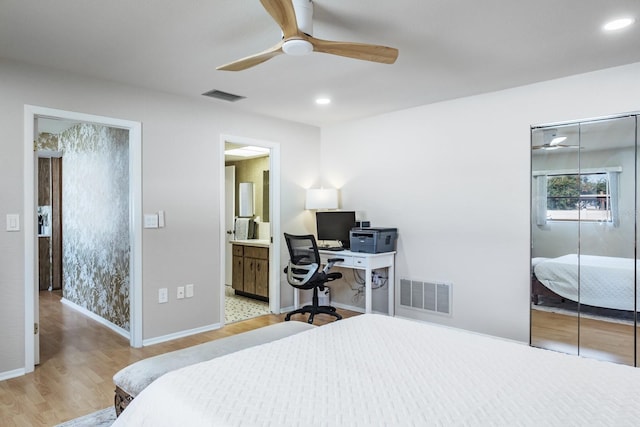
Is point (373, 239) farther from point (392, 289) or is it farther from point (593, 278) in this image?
point (593, 278)

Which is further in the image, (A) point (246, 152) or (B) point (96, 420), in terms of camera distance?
(A) point (246, 152)

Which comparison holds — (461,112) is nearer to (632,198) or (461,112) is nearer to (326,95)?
(326,95)

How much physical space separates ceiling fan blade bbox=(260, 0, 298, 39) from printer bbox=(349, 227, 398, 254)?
2489 mm

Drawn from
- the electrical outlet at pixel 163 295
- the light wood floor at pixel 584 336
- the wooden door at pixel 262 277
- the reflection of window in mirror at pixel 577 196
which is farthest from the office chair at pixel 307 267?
the reflection of window in mirror at pixel 577 196

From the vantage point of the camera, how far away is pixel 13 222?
9.80 feet

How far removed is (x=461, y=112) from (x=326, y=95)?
1.32 m

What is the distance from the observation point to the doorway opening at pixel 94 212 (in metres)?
3.07

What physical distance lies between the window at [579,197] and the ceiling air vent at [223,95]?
288cm

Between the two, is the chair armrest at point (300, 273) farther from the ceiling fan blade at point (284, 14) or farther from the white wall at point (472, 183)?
the ceiling fan blade at point (284, 14)

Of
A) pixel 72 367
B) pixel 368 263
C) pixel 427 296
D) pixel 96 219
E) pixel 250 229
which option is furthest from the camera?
pixel 250 229

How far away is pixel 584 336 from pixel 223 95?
3712 millimetres

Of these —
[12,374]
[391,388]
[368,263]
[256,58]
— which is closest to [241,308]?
[368,263]

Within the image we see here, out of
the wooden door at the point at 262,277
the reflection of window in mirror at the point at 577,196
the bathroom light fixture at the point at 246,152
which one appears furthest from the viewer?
the bathroom light fixture at the point at 246,152

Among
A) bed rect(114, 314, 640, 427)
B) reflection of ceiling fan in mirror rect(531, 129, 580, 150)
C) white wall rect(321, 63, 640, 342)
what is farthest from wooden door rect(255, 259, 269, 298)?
bed rect(114, 314, 640, 427)
